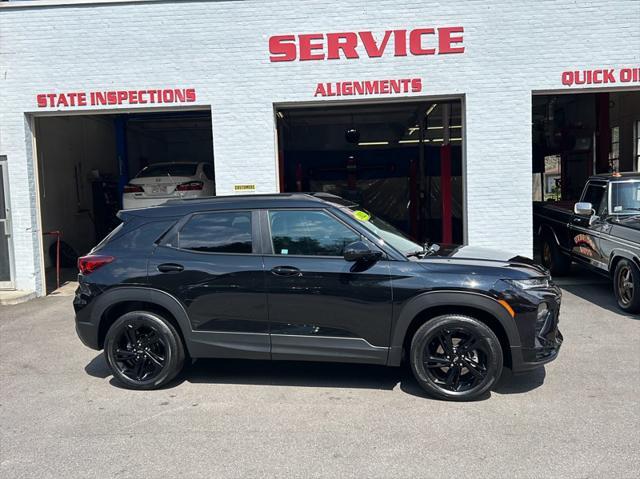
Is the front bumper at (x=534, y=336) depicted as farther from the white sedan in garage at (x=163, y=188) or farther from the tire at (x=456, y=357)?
the white sedan in garage at (x=163, y=188)

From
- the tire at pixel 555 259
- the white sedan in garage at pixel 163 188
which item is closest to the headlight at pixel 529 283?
the tire at pixel 555 259

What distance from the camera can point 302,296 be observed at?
481cm

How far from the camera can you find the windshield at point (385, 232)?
16.5ft

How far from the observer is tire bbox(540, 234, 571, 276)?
1006cm

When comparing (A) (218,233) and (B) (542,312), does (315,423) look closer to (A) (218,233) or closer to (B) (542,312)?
(A) (218,233)

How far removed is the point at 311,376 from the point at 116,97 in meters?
6.46

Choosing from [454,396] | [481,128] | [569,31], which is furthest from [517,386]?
[569,31]

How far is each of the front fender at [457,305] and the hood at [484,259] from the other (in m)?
0.34

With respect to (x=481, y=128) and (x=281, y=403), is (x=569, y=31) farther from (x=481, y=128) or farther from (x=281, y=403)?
(x=281, y=403)

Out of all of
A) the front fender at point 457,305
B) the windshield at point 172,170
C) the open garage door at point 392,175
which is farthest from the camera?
the open garage door at point 392,175

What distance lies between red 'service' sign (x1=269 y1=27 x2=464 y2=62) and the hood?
4936mm

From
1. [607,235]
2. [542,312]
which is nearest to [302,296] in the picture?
[542,312]

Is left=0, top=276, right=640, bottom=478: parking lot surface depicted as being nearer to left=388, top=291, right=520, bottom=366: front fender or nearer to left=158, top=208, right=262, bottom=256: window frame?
left=388, top=291, right=520, bottom=366: front fender

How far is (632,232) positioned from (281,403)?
5.38 meters
